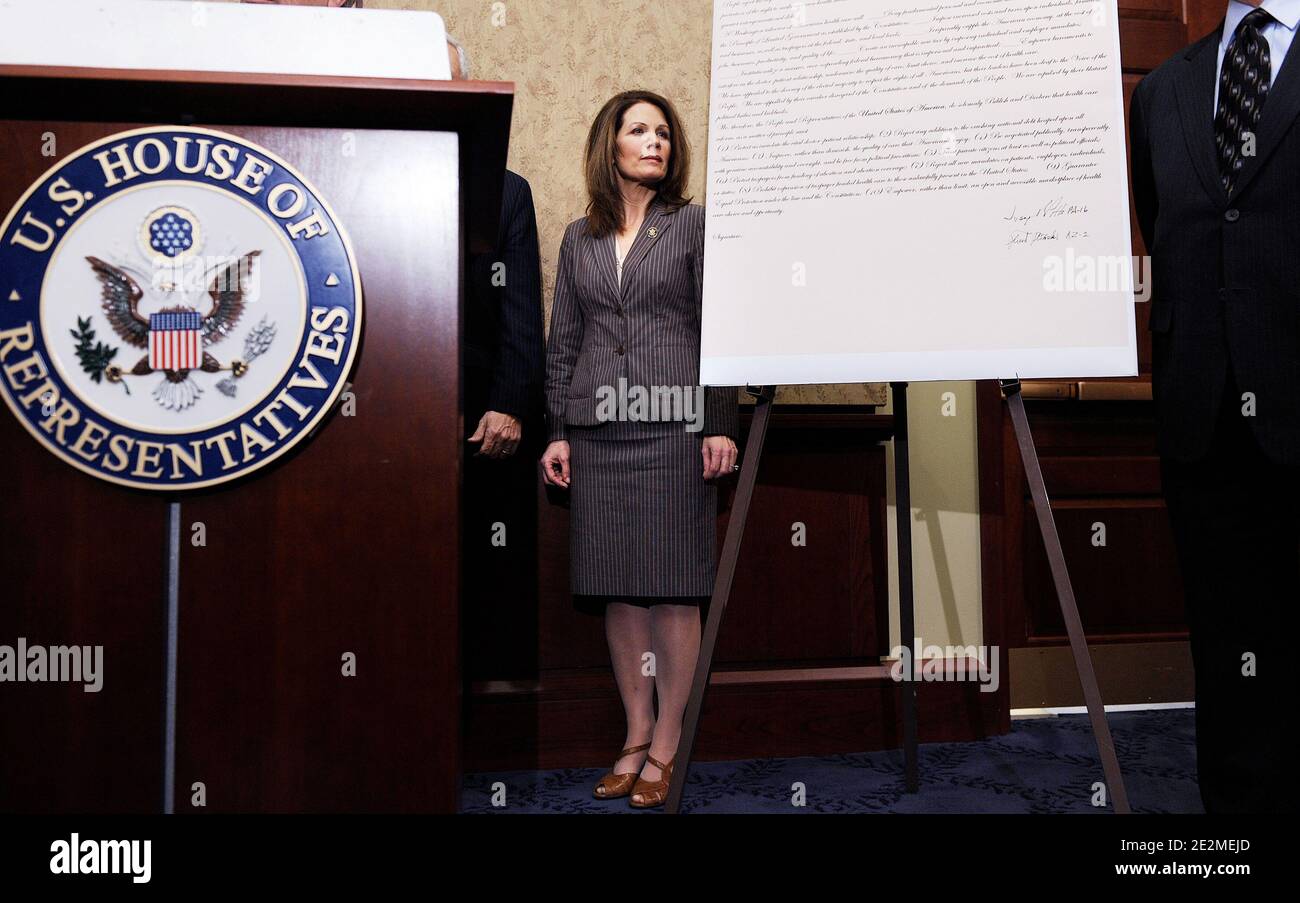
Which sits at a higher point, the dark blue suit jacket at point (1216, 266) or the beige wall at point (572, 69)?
the beige wall at point (572, 69)

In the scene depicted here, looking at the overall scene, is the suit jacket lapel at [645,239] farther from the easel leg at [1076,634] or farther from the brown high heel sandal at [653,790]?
the brown high heel sandal at [653,790]

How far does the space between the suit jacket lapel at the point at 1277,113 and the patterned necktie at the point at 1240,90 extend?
0.06ft

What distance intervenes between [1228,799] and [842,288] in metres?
1.11

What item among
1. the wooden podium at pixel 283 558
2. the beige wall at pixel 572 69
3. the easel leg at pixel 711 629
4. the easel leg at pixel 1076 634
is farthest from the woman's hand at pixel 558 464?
the wooden podium at pixel 283 558

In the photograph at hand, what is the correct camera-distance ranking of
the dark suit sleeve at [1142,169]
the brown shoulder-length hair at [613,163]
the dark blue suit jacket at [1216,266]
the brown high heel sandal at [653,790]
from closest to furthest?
the dark blue suit jacket at [1216,266] → the dark suit sleeve at [1142,169] → the brown high heel sandal at [653,790] → the brown shoulder-length hair at [613,163]

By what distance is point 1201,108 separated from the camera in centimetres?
161

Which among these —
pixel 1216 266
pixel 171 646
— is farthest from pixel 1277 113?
pixel 171 646

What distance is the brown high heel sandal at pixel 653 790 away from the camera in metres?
1.87
